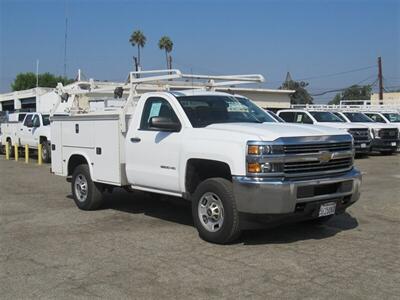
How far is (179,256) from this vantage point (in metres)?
6.18

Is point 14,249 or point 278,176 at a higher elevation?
point 278,176

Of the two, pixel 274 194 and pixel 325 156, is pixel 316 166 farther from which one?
pixel 274 194

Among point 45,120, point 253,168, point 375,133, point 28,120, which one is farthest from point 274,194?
point 28,120

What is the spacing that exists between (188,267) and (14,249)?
7.76 feet

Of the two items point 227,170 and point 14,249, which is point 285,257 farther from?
point 14,249

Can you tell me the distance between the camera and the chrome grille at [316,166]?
6301 millimetres

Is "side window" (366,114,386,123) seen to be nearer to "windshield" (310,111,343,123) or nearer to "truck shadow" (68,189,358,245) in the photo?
"windshield" (310,111,343,123)

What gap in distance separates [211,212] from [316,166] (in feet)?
4.67

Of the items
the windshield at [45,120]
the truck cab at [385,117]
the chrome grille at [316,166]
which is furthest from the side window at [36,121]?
the chrome grille at [316,166]

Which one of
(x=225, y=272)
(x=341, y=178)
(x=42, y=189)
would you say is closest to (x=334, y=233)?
(x=341, y=178)

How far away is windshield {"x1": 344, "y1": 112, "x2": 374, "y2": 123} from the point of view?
22612 millimetres

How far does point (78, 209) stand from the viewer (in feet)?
31.0

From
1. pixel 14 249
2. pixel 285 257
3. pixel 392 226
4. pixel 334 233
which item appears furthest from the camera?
pixel 392 226

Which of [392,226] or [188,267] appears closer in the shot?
[188,267]
